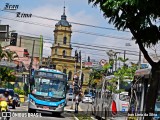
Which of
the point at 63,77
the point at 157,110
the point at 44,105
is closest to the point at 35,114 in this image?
the point at 44,105

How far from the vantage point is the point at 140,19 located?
11.2 m

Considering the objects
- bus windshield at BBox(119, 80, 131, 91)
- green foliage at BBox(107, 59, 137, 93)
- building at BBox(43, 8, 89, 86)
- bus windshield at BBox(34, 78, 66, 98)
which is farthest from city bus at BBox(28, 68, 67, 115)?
building at BBox(43, 8, 89, 86)

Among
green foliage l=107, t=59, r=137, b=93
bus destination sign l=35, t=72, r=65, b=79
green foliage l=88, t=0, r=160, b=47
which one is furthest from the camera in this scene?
bus destination sign l=35, t=72, r=65, b=79

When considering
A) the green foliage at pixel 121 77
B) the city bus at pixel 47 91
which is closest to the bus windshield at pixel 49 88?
the city bus at pixel 47 91

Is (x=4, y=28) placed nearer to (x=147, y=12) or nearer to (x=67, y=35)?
(x=147, y=12)

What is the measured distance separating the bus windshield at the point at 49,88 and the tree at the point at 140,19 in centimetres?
2107

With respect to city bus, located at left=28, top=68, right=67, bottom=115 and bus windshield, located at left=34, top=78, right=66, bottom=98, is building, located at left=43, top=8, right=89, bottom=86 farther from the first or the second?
bus windshield, located at left=34, top=78, right=66, bottom=98

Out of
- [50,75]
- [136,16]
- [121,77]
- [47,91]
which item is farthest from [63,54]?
[136,16]

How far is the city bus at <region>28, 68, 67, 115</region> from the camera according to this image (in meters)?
33.1

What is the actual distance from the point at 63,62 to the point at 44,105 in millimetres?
98494

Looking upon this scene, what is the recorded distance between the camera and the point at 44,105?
33062 mm

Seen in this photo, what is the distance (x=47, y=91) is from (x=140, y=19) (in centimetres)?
2276

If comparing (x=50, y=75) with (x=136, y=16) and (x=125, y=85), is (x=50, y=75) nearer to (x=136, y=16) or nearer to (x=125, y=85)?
(x=125, y=85)

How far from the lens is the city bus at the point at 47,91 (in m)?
33.1
